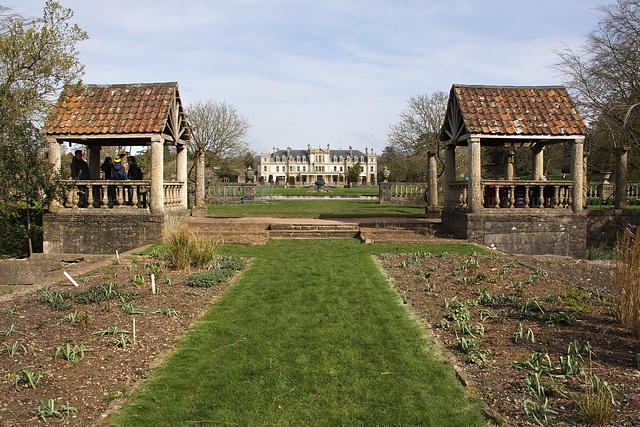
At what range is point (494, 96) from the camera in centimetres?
1366

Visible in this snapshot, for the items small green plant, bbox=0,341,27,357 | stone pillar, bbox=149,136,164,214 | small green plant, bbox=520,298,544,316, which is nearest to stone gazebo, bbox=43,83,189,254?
stone pillar, bbox=149,136,164,214

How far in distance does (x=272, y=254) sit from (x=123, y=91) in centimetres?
734

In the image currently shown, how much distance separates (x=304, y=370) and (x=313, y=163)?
127 metres

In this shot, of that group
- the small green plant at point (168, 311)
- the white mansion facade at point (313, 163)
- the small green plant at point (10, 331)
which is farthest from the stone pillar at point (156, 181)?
the white mansion facade at point (313, 163)

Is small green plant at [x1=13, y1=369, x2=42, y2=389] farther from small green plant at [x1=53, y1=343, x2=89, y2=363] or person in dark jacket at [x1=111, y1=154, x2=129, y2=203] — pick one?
person in dark jacket at [x1=111, y1=154, x2=129, y2=203]

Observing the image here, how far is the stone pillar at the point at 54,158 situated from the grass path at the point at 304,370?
8.20 metres

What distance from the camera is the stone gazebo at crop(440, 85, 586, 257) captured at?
12828 millimetres

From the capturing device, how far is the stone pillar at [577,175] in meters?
13.0

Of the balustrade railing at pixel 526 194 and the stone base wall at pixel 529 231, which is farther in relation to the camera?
the balustrade railing at pixel 526 194

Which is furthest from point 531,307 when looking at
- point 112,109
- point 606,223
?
point 112,109

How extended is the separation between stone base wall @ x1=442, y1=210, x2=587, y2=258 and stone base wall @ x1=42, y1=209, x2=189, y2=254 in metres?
8.95

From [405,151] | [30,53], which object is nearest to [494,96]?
[30,53]

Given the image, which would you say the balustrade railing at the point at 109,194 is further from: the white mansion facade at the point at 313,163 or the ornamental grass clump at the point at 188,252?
the white mansion facade at the point at 313,163

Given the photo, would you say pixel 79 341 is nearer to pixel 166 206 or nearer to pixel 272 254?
pixel 272 254
